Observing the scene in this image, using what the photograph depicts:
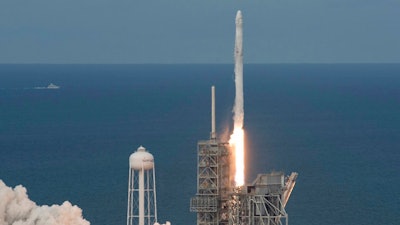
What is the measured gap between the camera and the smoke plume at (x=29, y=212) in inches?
3061

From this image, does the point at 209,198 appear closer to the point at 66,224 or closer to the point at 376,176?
the point at 66,224

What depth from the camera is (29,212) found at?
263ft

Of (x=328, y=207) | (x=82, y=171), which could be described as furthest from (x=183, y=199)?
(x=82, y=171)

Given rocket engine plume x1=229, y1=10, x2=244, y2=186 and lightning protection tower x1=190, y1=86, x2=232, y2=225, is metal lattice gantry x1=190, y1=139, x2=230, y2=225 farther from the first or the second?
rocket engine plume x1=229, y1=10, x2=244, y2=186

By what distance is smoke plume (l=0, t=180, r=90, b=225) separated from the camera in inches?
3061

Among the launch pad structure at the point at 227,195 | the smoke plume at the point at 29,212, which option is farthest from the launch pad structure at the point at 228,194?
the smoke plume at the point at 29,212

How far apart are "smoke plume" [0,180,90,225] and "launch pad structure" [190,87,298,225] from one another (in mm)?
8175

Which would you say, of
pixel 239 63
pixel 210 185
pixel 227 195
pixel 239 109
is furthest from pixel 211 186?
pixel 239 63

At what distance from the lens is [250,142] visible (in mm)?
177750

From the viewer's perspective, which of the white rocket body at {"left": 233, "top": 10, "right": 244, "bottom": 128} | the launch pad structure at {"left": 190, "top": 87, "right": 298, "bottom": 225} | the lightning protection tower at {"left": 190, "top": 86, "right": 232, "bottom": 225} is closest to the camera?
the launch pad structure at {"left": 190, "top": 87, "right": 298, "bottom": 225}

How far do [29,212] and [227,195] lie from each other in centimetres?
1270

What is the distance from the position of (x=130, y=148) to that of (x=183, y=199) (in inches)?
1764

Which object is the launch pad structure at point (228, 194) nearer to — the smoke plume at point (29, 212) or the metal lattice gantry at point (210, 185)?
the metal lattice gantry at point (210, 185)

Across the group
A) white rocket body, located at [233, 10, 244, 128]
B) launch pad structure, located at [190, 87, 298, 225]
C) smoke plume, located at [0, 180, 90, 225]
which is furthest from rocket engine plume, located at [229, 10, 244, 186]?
smoke plume, located at [0, 180, 90, 225]
